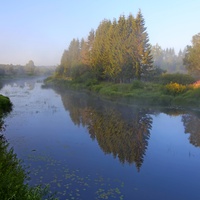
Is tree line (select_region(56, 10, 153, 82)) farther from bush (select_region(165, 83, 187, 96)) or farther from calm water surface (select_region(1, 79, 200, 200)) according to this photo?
calm water surface (select_region(1, 79, 200, 200))

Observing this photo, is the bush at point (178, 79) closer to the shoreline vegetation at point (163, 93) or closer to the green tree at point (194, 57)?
the shoreline vegetation at point (163, 93)

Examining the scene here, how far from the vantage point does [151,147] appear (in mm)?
16578

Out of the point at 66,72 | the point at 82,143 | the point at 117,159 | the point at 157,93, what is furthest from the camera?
the point at 66,72

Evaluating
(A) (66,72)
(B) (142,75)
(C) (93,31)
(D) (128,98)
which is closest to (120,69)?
(B) (142,75)

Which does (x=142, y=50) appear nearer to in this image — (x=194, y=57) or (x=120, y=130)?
(x=194, y=57)

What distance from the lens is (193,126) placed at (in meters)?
22.6

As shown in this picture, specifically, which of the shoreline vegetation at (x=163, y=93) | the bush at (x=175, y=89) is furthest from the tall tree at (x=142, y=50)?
the bush at (x=175, y=89)

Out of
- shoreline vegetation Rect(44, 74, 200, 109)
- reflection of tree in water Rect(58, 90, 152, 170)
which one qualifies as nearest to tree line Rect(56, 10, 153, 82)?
shoreline vegetation Rect(44, 74, 200, 109)

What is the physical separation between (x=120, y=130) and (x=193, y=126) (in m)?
6.47

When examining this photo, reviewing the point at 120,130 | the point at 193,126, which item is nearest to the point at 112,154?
the point at 120,130

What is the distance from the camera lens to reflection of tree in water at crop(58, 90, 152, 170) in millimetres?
15367

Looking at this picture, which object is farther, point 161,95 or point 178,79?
point 178,79

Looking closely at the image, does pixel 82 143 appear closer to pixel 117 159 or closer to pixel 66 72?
pixel 117 159

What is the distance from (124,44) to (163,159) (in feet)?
132
